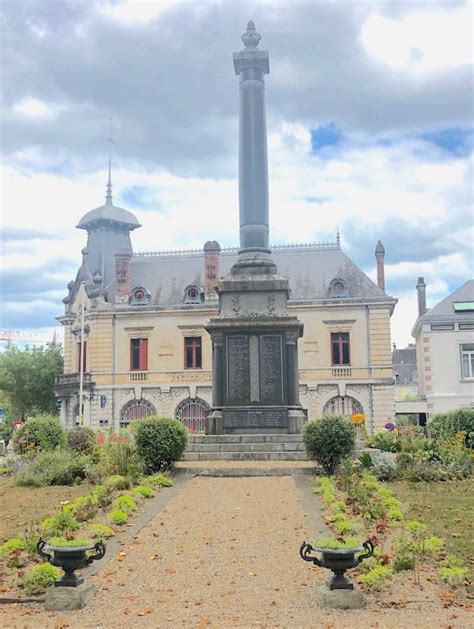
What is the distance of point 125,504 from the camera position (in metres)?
10.8

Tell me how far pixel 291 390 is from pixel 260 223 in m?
5.61

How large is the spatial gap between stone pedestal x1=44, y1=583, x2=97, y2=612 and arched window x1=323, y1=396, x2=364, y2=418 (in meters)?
34.1

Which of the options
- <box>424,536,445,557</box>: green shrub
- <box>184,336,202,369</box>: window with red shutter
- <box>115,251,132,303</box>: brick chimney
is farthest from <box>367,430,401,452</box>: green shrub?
<box>115,251,132,303</box>: brick chimney

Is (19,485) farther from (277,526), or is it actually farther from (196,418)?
(196,418)

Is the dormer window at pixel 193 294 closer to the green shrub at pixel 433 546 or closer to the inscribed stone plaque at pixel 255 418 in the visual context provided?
the inscribed stone plaque at pixel 255 418

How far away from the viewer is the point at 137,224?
50969 millimetres

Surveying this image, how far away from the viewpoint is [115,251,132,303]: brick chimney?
44.1 meters

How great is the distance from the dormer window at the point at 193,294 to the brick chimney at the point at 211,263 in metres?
0.44

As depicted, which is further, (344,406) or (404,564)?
(344,406)

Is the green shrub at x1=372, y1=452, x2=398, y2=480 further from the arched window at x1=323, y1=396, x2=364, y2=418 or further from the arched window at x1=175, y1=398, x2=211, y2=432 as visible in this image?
the arched window at x1=175, y1=398, x2=211, y2=432

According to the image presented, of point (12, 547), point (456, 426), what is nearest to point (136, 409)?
point (456, 426)

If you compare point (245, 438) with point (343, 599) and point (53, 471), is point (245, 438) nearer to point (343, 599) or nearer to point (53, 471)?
point (53, 471)

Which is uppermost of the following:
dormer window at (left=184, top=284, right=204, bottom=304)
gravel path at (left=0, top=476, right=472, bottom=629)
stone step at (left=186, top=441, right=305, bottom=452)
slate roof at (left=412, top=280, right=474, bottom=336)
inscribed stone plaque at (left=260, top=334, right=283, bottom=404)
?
dormer window at (left=184, top=284, right=204, bottom=304)

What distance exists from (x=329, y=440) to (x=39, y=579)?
763cm
